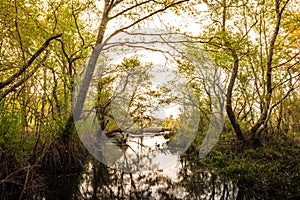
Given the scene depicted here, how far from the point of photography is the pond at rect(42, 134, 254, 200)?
6.08m

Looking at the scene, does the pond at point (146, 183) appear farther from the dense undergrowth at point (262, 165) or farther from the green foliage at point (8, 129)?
the green foliage at point (8, 129)

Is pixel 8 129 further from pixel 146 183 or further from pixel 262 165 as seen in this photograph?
pixel 262 165

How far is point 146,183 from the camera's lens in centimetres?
711

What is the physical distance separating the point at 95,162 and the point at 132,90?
253 centimetres

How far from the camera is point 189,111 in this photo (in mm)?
9430

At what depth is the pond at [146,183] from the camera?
20.0ft

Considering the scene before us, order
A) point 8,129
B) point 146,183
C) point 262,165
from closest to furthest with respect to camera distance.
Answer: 1. point 8,129
2. point 146,183
3. point 262,165

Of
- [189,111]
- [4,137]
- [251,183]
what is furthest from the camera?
[189,111]

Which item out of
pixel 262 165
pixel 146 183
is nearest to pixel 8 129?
pixel 146 183

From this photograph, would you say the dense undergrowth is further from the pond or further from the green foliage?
the green foliage

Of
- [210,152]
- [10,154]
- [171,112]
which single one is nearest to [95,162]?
[171,112]

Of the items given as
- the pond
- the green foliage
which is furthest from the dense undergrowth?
the green foliage

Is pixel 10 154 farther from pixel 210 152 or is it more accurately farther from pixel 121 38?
pixel 210 152

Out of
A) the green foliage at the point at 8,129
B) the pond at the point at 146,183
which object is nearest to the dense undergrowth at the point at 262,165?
the pond at the point at 146,183
